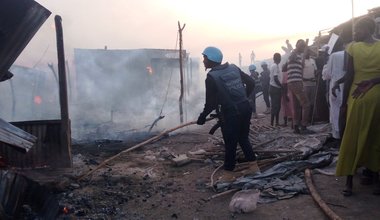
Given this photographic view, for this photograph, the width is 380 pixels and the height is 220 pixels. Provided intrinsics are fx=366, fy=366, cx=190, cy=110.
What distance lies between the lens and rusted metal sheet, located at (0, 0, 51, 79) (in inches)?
142

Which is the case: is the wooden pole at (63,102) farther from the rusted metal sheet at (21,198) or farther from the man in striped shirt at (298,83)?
the man in striped shirt at (298,83)

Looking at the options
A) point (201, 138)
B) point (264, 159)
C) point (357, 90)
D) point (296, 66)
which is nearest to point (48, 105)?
point (201, 138)

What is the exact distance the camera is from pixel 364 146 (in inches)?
151

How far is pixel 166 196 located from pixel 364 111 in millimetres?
2774

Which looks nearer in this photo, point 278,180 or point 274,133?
point 278,180

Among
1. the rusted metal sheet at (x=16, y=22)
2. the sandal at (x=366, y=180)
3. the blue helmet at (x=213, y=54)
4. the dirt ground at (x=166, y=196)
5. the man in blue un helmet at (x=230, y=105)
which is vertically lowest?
the dirt ground at (x=166, y=196)

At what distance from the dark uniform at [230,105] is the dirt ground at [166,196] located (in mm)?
699

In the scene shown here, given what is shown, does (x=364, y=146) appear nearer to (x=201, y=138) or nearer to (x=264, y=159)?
(x=264, y=159)

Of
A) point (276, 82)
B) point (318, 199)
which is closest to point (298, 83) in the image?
point (276, 82)

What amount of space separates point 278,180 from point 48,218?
279 centimetres

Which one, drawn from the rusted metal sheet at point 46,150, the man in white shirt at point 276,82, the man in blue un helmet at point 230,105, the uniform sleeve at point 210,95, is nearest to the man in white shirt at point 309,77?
the man in white shirt at point 276,82

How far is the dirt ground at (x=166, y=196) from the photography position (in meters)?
3.89

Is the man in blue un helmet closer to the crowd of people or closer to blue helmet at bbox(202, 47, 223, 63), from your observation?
the crowd of people

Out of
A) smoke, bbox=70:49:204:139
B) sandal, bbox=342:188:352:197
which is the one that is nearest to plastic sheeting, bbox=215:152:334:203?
sandal, bbox=342:188:352:197
